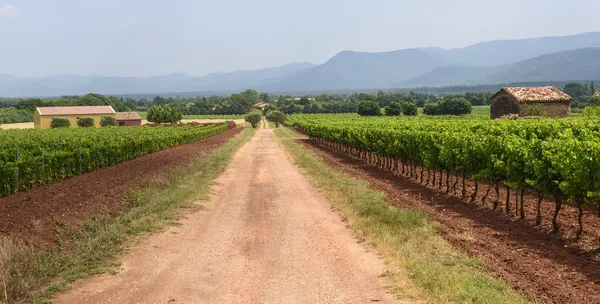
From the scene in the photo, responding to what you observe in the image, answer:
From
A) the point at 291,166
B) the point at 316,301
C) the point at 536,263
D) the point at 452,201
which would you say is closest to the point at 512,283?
the point at 536,263

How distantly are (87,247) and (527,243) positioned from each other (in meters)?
9.97

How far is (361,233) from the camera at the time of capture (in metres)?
13.0

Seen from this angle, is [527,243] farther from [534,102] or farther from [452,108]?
[452,108]

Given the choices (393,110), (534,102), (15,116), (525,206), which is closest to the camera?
(525,206)

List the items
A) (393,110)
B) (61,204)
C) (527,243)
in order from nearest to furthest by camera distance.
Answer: (527,243) → (61,204) → (393,110)

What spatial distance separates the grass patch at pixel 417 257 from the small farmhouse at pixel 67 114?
103 metres

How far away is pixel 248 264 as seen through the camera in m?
10.6

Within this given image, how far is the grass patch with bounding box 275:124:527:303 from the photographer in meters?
8.42

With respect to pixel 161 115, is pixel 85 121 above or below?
below

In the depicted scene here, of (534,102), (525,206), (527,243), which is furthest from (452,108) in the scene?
(527,243)

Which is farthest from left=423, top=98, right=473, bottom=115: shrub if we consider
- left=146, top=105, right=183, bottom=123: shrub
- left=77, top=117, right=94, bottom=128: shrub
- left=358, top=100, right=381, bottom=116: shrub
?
left=77, top=117, right=94, bottom=128: shrub

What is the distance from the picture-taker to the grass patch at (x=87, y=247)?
8.65 m

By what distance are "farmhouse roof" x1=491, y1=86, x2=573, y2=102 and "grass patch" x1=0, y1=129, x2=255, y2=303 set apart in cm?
4716

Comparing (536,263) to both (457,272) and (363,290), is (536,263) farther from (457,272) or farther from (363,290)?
(363,290)
